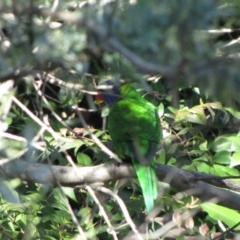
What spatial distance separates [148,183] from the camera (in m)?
2.65

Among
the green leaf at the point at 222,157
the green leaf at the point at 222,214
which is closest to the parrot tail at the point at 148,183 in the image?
the green leaf at the point at 222,214

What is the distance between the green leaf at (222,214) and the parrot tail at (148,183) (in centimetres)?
35

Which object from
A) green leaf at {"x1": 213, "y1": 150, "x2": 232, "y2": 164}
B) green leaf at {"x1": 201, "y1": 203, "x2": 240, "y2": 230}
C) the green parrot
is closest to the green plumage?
the green parrot

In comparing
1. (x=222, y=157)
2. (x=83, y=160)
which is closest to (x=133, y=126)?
(x=83, y=160)

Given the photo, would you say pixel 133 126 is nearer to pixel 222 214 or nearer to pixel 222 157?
pixel 222 157

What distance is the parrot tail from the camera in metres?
2.63

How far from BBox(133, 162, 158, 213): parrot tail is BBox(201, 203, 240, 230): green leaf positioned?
35cm

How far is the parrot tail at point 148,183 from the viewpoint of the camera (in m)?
2.63

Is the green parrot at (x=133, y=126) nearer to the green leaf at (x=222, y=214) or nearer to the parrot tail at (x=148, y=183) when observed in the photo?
the parrot tail at (x=148, y=183)

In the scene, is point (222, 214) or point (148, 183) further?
point (148, 183)

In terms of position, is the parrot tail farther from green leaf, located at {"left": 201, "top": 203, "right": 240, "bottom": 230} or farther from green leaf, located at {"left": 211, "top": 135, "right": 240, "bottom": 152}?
green leaf, located at {"left": 211, "top": 135, "right": 240, "bottom": 152}

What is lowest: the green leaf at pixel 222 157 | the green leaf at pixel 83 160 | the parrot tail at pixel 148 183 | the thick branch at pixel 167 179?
the green leaf at pixel 222 157

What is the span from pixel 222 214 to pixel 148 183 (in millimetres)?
403

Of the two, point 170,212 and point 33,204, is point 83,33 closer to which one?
point 33,204
